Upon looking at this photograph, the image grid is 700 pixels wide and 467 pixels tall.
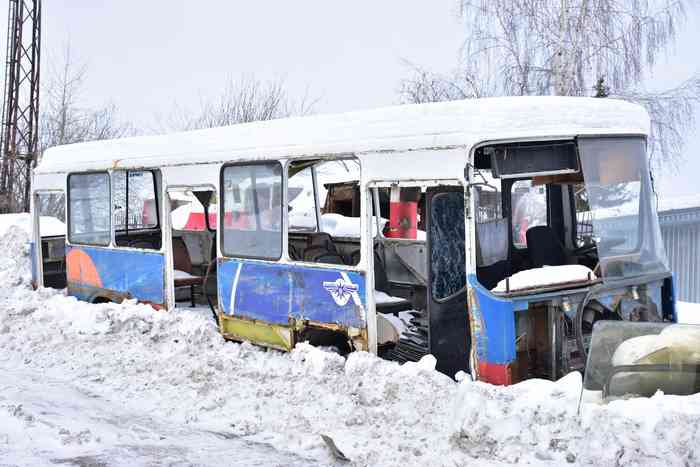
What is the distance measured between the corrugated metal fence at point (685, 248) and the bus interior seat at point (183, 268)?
7.96 metres

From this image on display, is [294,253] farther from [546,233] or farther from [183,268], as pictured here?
[183,268]

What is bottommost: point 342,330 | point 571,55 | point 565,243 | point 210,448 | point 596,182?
point 210,448

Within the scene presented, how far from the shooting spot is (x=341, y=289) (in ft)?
23.1

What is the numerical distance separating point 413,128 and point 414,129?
0.06 feet

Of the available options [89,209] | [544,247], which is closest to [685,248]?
[544,247]

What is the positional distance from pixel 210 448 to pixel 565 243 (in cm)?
395

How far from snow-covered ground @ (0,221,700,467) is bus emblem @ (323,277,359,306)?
0.50 m

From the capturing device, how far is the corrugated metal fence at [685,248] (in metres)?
13.4

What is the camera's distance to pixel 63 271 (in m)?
12.7

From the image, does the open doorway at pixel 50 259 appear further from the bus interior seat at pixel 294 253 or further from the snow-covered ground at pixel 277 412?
the bus interior seat at pixel 294 253

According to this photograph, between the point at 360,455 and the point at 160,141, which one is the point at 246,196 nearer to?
the point at 160,141

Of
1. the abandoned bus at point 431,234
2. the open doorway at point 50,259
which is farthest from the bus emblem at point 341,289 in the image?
the open doorway at point 50,259

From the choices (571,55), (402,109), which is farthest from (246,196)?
(571,55)

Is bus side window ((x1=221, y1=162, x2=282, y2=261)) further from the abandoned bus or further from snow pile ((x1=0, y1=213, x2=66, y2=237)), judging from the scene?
snow pile ((x1=0, y1=213, x2=66, y2=237))
